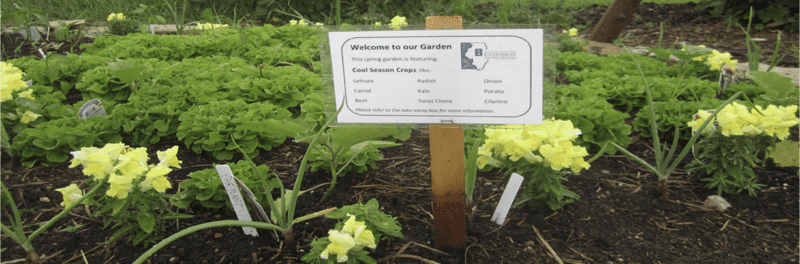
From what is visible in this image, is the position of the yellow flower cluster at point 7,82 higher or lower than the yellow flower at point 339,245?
higher

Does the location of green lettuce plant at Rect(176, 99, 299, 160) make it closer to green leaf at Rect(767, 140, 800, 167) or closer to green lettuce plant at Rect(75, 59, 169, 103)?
green lettuce plant at Rect(75, 59, 169, 103)

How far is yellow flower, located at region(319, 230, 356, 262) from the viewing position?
45.8 inches

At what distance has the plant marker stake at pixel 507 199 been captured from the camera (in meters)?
1.51

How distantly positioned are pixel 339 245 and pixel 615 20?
4.57m

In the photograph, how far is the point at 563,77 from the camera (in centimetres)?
344

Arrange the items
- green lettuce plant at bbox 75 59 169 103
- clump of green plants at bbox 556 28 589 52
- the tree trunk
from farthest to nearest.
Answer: the tree trunk
clump of green plants at bbox 556 28 589 52
green lettuce plant at bbox 75 59 169 103

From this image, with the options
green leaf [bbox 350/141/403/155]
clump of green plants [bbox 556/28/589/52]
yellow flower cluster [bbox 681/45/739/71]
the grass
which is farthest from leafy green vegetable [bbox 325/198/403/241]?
the grass

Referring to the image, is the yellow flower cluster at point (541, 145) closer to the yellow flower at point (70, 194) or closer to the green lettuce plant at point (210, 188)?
the green lettuce plant at point (210, 188)

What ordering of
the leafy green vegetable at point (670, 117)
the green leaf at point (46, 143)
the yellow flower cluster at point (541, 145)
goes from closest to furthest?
the yellow flower cluster at point (541, 145), the green leaf at point (46, 143), the leafy green vegetable at point (670, 117)

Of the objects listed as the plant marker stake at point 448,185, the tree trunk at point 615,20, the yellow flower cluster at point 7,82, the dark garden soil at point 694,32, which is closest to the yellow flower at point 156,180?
the plant marker stake at point 448,185

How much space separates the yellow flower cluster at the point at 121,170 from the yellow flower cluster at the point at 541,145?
1.04 metres

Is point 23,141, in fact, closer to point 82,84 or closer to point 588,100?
point 82,84

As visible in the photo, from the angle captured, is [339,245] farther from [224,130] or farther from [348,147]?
[224,130]

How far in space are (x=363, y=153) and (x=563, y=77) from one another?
2077 mm
